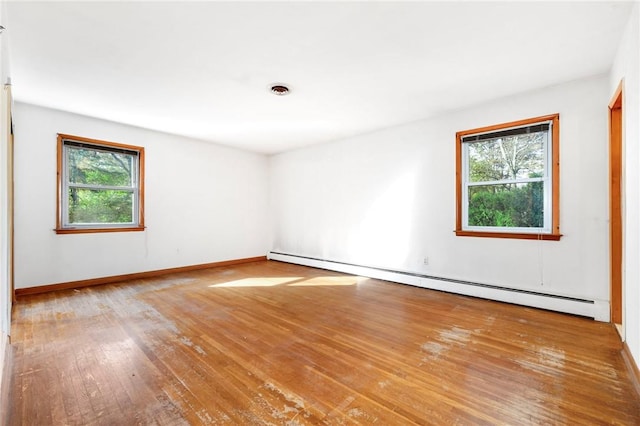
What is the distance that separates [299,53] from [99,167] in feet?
12.8

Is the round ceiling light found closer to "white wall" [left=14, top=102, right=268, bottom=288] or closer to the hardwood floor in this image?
the hardwood floor

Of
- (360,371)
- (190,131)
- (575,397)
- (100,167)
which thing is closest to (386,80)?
(360,371)

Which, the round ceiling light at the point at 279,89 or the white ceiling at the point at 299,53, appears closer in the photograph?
the white ceiling at the point at 299,53

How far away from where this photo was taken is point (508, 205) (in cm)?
365

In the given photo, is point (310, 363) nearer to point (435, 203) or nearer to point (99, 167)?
point (435, 203)

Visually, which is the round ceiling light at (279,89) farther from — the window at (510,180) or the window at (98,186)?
the window at (98,186)

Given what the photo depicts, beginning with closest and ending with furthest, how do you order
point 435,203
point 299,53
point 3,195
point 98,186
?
point 3,195
point 299,53
point 435,203
point 98,186

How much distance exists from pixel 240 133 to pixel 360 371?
4327mm

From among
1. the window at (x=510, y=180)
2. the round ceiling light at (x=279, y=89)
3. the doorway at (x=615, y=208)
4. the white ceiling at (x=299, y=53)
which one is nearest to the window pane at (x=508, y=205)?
the window at (x=510, y=180)

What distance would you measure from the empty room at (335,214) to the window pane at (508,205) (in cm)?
2

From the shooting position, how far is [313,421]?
59.8 inches

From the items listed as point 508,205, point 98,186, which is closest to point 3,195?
point 98,186

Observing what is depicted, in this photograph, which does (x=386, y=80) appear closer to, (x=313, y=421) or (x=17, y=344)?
(x=313, y=421)

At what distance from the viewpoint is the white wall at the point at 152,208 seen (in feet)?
12.8
